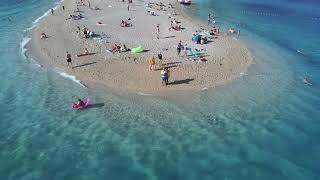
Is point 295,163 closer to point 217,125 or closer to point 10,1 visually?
point 217,125

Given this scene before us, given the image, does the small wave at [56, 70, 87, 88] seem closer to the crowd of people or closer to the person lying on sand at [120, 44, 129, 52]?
the crowd of people

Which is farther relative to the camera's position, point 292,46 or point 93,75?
point 292,46

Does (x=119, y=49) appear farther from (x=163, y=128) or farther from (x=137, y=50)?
(x=163, y=128)

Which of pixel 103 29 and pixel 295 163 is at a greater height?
pixel 103 29

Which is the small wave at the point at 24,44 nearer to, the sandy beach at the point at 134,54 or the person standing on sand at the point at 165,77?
the sandy beach at the point at 134,54

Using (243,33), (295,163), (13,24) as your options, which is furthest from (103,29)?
(295,163)

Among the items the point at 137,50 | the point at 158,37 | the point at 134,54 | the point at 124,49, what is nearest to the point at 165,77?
the point at 134,54

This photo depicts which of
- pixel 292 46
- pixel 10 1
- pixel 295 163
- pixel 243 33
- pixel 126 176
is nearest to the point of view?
pixel 126 176

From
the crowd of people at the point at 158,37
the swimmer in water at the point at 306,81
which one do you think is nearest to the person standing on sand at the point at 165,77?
the crowd of people at the point at 158,37

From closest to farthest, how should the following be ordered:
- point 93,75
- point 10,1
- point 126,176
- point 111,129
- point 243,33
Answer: point 126,176 → point 111,129 → point 93,75 → point 243,33 → point 10,1
